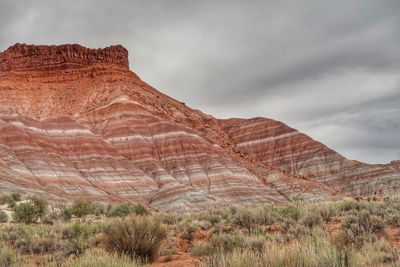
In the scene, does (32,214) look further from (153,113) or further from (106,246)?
(153,113)

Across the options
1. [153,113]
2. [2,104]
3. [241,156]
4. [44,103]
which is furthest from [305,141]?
[2,104]

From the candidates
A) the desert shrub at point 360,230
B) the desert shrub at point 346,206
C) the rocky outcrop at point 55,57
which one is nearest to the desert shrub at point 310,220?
the desert shrub at point 360,230

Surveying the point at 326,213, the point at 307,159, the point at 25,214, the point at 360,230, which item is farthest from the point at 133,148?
the point at 360,230

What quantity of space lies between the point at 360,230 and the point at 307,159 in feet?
307

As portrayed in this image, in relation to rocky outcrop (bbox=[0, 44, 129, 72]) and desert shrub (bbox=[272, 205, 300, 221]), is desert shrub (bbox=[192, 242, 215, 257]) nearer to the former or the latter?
desert shrub (bbox=[272, 205, 300, 221])

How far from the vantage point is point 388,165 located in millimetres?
98250

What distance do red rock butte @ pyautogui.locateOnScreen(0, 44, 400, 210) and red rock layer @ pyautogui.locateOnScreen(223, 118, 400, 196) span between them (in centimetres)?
23

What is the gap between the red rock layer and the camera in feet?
306

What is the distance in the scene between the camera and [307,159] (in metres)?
105

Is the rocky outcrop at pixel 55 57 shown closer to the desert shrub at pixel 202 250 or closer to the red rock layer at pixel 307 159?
the red rock layer at pixel 307 159

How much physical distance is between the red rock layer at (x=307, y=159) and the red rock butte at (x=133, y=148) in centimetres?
→ 23

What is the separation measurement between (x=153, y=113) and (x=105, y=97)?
1153cm

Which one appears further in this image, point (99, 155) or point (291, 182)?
point (291, 182)

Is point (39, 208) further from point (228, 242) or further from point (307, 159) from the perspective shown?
point (307, 159)
